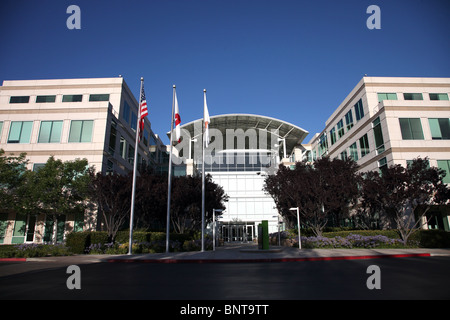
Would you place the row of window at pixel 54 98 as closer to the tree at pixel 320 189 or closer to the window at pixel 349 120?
the tree at pixel 320 189

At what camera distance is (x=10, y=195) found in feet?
73.6

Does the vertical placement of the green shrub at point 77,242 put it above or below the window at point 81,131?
below

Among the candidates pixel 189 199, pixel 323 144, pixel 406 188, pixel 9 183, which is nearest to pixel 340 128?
pixel 323 144

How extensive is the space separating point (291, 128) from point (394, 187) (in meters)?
29.2

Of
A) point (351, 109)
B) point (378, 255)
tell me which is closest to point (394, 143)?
point (351, 109)

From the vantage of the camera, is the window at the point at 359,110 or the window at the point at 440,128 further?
the window at the point at 359,110

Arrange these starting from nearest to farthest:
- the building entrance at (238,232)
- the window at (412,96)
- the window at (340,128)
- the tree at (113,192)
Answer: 1. the tree at (113,192)
2. the window at (412,96)
3. the window at (340,128)
4. the building entrance at (238,232)

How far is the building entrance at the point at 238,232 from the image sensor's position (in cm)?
4488

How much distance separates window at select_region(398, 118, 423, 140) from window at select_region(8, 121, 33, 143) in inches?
1409

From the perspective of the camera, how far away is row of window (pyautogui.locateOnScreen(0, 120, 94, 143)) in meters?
28.1

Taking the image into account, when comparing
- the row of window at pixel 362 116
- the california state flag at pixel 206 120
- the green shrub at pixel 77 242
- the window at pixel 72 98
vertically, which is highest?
the window at pixel 72 98

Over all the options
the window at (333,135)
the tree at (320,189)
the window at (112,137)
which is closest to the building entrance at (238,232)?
the window at (333,135)

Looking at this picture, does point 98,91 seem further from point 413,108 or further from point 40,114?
point 413,108

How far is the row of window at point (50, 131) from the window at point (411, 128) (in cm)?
2975
